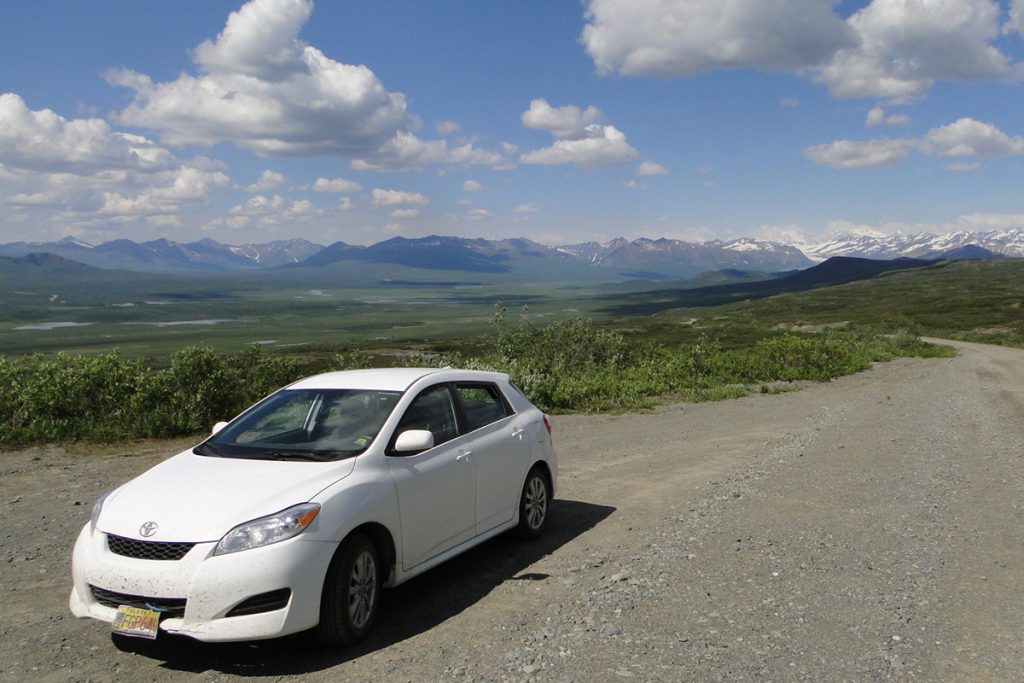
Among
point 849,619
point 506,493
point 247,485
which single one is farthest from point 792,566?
point 247,485

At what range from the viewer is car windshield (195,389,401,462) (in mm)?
5906

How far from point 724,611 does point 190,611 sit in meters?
3.57

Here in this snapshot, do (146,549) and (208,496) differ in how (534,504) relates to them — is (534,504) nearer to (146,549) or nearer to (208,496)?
(208,496)

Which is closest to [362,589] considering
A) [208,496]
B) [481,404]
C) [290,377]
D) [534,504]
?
[208,496]

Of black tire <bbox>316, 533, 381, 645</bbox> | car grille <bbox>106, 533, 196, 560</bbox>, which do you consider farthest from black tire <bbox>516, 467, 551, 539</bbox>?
car grille <bbox>106, 533, 196, 560</bbox>

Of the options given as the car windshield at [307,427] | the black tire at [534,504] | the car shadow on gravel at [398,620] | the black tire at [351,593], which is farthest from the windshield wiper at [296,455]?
the black tire at [534,504]

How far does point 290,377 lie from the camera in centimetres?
1808

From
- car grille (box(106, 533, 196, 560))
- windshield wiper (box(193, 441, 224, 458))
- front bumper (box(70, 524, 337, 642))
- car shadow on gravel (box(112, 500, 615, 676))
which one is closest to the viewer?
front bumper (box(70, 524, 337, 642))

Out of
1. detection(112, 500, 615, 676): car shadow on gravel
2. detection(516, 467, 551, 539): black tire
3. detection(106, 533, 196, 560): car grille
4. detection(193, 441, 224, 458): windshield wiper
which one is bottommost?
detection(112, 500, 615, 676): car shadow on gravel

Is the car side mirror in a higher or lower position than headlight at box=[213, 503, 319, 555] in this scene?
higher

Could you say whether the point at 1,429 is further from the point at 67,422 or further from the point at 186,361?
the point at 186,361

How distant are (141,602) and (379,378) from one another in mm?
2562

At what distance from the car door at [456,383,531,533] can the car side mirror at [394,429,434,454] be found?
886 millimetres

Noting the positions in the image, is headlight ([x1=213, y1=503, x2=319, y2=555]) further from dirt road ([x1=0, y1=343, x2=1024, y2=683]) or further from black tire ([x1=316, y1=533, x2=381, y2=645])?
dirt road ([x1=0, y1=343, x2=1024, y2=683])
